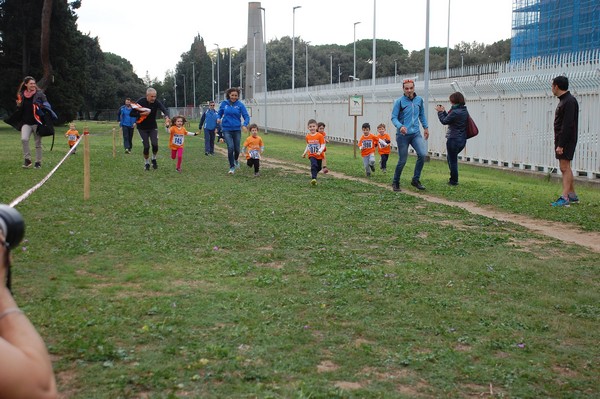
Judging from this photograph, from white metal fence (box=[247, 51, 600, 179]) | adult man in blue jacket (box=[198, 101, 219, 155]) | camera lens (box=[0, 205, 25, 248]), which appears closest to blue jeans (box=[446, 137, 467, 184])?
white metal fence (box=[247, 51, 600, 179])

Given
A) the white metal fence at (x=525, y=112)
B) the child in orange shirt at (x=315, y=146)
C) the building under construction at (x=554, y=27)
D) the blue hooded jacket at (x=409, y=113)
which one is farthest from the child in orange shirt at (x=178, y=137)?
the building under construction at (x=554, y=27)

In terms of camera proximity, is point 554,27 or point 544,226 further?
point 554,27

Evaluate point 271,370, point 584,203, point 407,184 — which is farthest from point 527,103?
point 271,370

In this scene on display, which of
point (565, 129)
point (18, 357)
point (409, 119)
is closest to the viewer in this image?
point (18, 357)

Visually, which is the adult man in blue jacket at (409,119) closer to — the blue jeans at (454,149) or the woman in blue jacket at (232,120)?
the blue jeans at (454,149)

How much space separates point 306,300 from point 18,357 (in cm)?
419

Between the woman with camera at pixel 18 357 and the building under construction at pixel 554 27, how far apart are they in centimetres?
5814

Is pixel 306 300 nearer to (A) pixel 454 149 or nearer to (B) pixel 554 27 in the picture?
(A) pixel 454 149

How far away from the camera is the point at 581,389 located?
4.37m

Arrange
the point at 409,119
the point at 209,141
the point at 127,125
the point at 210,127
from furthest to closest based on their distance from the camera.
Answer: the point at 209,141 < the point at 210,127 < the point at 127,125 < the point at 409,119

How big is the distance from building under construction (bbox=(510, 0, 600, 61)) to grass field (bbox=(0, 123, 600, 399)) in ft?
167

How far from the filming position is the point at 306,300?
6191mm

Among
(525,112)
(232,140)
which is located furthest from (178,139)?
(525,112)

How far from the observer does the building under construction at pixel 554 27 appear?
194 ft
